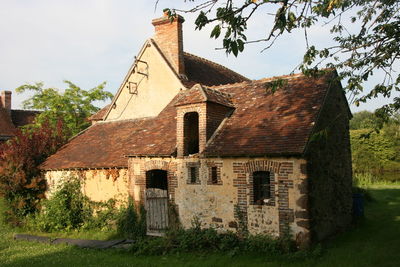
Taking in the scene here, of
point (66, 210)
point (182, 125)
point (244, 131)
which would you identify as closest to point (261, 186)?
point (244, 131)

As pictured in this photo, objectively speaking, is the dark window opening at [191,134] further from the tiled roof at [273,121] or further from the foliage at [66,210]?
the foliage at [66,210]

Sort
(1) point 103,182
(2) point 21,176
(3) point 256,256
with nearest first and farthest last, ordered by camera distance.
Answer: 1. (3) point 256,256
2. (1) point 103,182
3. (2) point 21,176

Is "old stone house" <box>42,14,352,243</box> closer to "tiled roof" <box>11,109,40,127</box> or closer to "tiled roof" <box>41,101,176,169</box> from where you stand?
"tiled roof" <box>41,101,176,169</box>

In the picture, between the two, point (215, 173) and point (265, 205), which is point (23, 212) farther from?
point (265, 205)

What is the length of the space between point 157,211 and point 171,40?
35.0ft

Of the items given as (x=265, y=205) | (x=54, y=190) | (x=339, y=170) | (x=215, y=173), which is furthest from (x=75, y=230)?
(x=339, y=170)

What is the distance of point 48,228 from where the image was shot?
51.0 ft

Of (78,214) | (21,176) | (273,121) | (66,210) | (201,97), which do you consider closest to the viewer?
(273,121)

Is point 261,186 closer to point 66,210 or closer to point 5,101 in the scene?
point 66,210

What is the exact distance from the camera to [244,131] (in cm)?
1173

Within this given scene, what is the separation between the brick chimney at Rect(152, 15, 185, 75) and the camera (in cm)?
1897

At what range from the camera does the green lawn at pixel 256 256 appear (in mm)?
9000

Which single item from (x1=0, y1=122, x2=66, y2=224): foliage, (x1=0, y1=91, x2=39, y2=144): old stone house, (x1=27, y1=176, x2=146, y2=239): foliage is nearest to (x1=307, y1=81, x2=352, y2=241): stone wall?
(x1=27, y1=176, x2=146, y2=239): foliage

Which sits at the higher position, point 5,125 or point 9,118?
point 9,118
